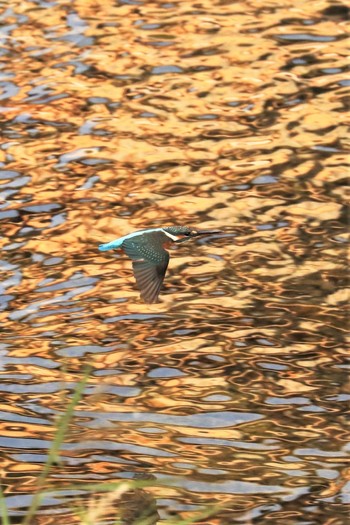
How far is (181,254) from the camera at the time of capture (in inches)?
228

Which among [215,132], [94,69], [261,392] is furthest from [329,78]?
[261,392]

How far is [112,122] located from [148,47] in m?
1.03

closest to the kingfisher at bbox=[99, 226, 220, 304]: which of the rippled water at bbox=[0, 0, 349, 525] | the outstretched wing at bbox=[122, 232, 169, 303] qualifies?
the outstretched wing at bbox=[122, 232, 169, 303]

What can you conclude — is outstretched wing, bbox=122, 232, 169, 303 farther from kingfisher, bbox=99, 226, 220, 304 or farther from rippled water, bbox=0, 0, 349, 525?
rippled water, bbox=0, 0, 349, 525

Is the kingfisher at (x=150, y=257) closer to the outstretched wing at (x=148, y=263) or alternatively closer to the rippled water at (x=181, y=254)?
the outstretched wing at (x=148, y=263)

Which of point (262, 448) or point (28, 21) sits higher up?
point (28, 21)

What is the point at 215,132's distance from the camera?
22.5ft

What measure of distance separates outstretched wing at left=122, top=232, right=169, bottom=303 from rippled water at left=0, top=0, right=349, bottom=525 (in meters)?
0.41

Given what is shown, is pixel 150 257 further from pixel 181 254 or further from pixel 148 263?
pixel 181 254

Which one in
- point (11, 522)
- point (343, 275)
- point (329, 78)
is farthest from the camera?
point (329, 78)

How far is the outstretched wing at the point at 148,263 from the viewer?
14.5ft

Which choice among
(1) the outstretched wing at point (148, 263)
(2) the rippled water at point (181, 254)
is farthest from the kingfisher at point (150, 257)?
(2) the rippled water at point (181, 254)

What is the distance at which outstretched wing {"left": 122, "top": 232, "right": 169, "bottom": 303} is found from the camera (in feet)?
14.5

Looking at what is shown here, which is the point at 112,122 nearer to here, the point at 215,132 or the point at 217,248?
the point at 215,132
